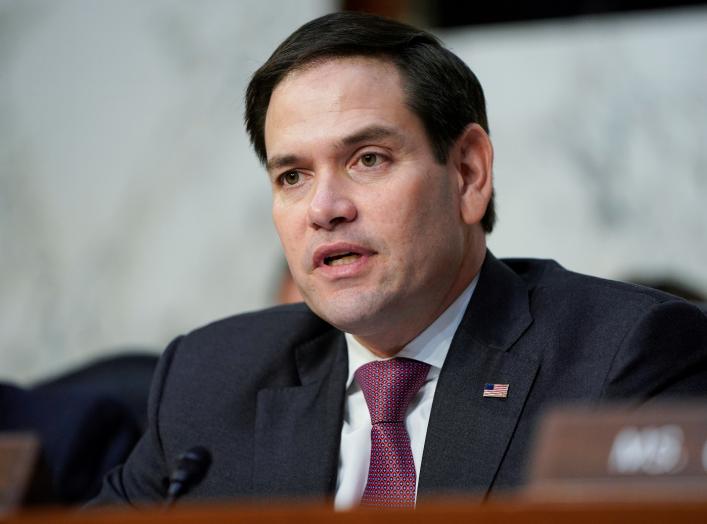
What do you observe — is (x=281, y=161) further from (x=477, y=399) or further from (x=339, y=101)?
(x=477, y=399)

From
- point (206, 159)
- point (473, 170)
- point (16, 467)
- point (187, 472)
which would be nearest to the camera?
point (16, 467)

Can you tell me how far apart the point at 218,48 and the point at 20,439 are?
3.47 metres

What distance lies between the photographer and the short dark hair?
2.03 m

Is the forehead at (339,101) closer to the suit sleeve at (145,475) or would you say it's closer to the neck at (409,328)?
the neck at (409,328)

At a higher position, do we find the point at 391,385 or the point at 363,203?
the point at 363,203

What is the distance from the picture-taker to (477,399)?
1.92 meters

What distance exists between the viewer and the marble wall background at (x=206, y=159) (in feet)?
12.9

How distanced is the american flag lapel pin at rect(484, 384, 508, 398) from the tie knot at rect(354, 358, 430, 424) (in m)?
0.14

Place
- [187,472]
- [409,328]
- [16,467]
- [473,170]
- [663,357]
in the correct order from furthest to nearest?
[473,170] → [409,328] → [663,357] → [187,472] → [16,467]

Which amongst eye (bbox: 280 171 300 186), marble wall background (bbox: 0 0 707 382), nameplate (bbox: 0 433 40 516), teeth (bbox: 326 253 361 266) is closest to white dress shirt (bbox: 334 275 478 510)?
teeth (bbox: 326 253 361 266)

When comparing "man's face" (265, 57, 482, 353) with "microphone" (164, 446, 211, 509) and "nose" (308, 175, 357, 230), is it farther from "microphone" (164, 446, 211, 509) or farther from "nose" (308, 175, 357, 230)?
"microphone" (164, 446, 211, 509)

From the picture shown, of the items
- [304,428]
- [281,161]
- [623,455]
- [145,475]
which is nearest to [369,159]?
[281,161]

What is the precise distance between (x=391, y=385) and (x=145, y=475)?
0.55 metres

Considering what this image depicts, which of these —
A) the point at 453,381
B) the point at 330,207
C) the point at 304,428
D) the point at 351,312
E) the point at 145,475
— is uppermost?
the point at 330,207
